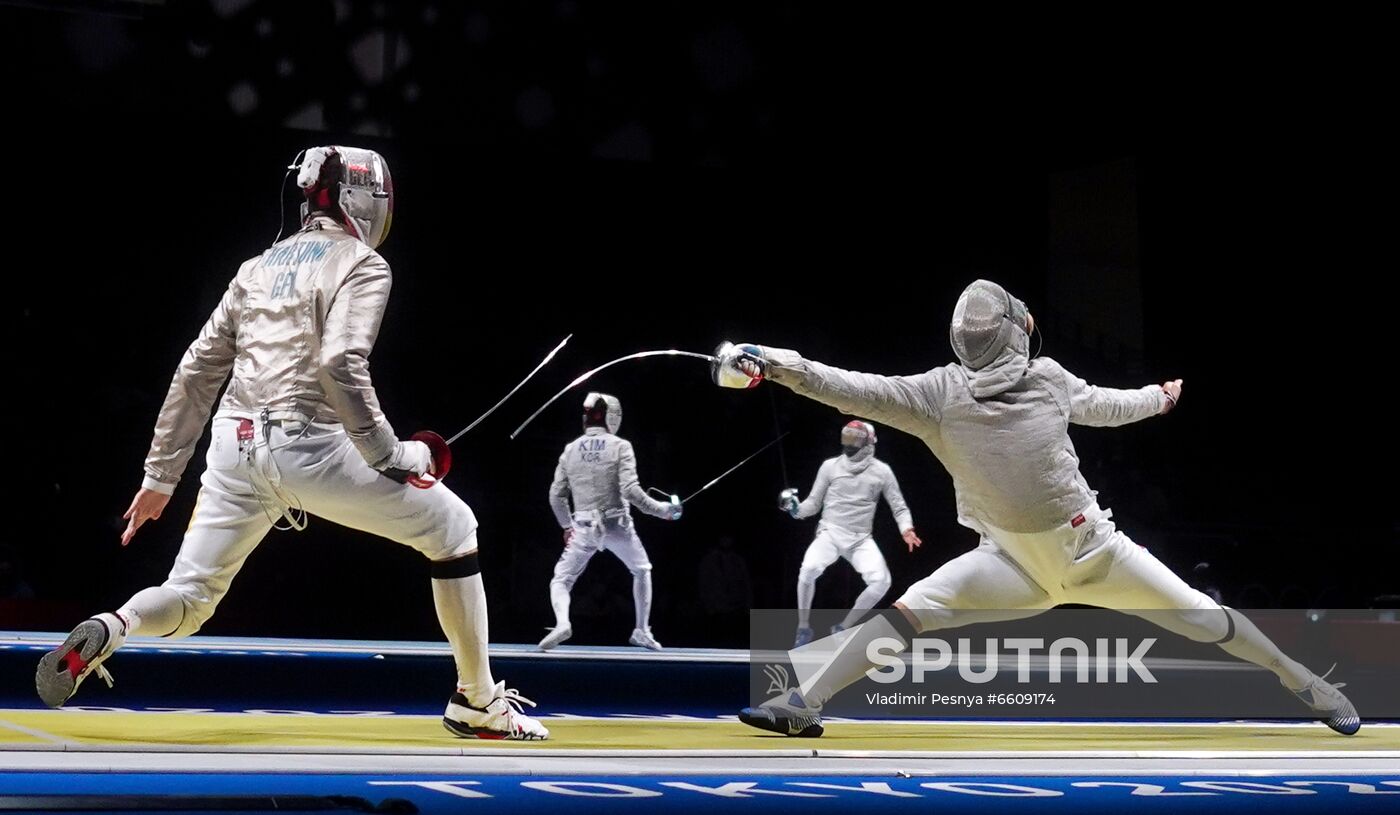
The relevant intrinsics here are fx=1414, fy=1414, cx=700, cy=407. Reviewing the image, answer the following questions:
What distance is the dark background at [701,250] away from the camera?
8484mm

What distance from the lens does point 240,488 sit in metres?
2.98

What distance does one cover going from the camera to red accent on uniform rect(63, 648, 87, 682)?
9.21 feet

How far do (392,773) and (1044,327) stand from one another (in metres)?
9.39

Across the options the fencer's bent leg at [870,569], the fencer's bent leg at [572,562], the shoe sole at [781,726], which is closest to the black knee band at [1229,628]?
the shoe sole at [781,726]

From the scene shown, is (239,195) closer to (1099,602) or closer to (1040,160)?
(1040,160)

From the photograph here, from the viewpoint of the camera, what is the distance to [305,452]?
291cm

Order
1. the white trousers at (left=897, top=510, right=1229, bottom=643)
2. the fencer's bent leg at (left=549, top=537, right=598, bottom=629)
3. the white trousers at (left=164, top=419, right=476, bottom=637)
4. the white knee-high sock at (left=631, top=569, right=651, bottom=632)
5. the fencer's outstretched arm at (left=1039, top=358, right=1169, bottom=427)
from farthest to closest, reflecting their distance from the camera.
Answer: the white knee-high sock at (left=631, top=569, right=651, bottom=632) → the fencer's bent leg at (left=549, top=537, right=598, bottom=629) → the fencer's outstretched arm at (left=1039, top=358, right=1169, bottom=427) → the white trousers at (left=897, top=510, right=1229, bottom=643) → the white trousers at (left=164, top=419, right=476, bottom=637)

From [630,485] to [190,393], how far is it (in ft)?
14.1

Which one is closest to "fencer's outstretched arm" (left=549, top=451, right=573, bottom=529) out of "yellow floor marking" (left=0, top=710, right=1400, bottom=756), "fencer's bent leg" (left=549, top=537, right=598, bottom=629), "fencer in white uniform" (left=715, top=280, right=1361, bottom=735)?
"fencer's bent leg" (left=549, top=537, right=598, bottom=629)

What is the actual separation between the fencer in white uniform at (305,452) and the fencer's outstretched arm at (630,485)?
405 cm

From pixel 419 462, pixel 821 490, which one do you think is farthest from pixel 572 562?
pixel 419 462

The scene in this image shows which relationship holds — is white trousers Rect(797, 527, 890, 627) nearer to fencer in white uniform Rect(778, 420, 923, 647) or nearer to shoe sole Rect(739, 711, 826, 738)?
fencer in white uniform Rect(778, 420, 923, 647)

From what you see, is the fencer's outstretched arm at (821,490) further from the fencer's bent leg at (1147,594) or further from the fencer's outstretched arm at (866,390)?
the fencer's outstretched arm at (866,390)

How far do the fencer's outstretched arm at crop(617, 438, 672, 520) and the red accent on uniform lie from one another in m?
4.47
